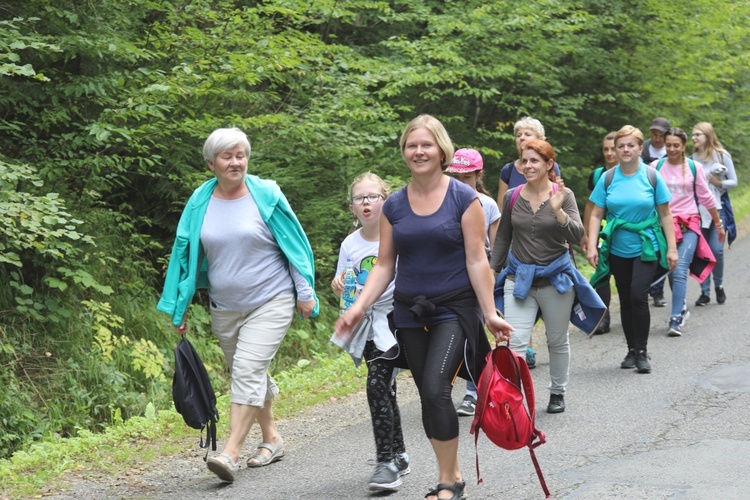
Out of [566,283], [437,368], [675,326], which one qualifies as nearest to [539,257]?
[566,283]

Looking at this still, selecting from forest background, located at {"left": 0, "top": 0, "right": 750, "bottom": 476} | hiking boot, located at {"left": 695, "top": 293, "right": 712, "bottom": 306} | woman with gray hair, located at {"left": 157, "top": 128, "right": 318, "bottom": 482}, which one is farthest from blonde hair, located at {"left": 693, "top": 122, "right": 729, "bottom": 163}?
woman with gray hair, located at {"left": 157, "top": 128, "right": 318, "bottom": 482}

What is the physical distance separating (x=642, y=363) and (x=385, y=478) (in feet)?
11.9

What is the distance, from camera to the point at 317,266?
37.7ft

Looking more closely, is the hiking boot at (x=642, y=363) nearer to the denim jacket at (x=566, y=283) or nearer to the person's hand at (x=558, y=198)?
the denim jacket at (x=566, y=283)

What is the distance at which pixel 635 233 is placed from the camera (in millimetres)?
8055

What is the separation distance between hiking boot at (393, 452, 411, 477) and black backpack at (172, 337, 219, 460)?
111cm

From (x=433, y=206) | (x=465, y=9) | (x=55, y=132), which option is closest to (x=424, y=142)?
(x=433, y=206)

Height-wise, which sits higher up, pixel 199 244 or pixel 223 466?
pixel 199 244

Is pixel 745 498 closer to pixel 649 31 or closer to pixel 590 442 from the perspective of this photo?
pixel 590 442

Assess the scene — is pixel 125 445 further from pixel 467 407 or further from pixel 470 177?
pixel 470 177

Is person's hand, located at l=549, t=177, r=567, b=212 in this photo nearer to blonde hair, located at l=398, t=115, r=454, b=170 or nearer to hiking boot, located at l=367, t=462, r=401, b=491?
blonde hair, located at l=398, t=115, r=454, b=170

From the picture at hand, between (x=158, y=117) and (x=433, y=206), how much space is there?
4903mm

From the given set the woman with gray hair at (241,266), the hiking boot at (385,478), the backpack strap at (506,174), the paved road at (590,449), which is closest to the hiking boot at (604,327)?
the paved road at (590,449)

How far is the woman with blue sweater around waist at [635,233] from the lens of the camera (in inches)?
316
